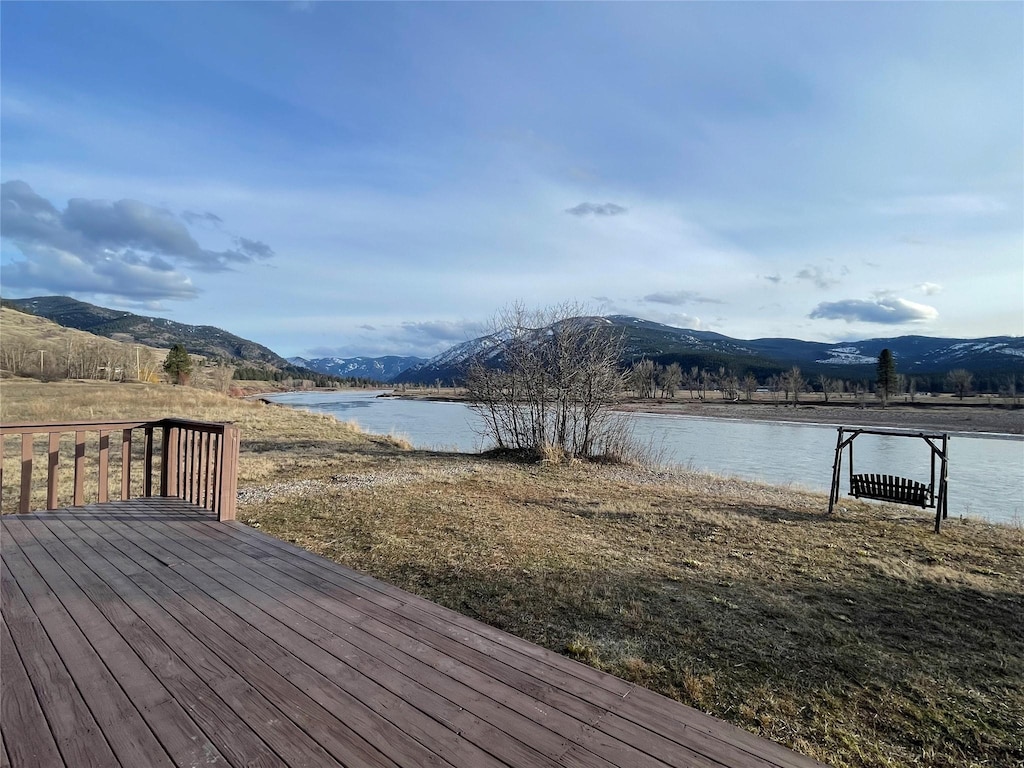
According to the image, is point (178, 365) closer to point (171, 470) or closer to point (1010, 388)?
point (171, 470)

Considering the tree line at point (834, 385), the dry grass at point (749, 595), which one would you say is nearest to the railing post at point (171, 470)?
the dry grass at point (749, 595)

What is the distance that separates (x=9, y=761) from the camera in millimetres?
1623

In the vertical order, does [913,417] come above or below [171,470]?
below

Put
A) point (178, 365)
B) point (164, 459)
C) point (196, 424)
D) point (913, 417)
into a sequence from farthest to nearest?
point (178, 365) < point (913, 417) < point (164, 459) < point (196, 424)

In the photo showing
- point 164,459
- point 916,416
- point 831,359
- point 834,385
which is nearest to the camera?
point 164,459

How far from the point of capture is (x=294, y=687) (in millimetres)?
2098

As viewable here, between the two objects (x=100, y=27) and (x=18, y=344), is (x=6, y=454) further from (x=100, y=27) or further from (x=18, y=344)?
(x=18, y=344)

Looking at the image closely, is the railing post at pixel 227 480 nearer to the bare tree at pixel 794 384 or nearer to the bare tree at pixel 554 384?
the bare tree at pixel 554 384

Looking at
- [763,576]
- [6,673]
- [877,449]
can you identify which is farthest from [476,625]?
[877,449]

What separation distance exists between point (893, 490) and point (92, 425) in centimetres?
1043

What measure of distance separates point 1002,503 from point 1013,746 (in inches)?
481

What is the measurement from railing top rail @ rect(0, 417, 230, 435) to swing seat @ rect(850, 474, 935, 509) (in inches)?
353

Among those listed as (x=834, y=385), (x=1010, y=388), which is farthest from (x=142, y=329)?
(x=1010, y=388)

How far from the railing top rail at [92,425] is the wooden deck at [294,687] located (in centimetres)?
179
